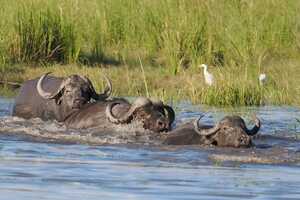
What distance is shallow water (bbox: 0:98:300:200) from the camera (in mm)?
8922

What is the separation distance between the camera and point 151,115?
13398mm

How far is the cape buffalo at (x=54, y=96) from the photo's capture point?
48.4 feet

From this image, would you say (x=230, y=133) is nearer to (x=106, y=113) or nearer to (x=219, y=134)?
(x=219, y=134)

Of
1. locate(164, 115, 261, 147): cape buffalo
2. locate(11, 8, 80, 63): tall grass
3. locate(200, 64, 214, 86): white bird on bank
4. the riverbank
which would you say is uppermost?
locate(11, 8, 80, 63): tall grass

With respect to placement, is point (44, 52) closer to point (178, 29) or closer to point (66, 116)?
point (178, 29)

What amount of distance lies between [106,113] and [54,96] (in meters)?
1.21

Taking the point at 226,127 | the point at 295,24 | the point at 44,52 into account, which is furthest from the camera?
the point at 295,24

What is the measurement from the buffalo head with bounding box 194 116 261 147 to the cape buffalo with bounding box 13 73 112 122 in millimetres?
2658

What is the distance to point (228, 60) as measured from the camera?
1972cm

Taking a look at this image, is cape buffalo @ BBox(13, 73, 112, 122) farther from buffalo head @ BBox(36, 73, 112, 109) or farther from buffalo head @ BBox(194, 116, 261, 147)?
buffalo head @ BBox(194, 116, 261, 147)

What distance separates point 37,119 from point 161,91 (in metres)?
Result: 2.32

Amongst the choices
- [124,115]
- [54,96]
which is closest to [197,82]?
[54,96]

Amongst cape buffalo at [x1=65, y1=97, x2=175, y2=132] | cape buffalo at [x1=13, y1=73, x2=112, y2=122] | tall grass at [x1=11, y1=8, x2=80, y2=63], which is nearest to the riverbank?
tall grass at [x1=11, y1=8, x2=80, y2=63]

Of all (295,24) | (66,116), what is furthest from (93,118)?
(295,24)
